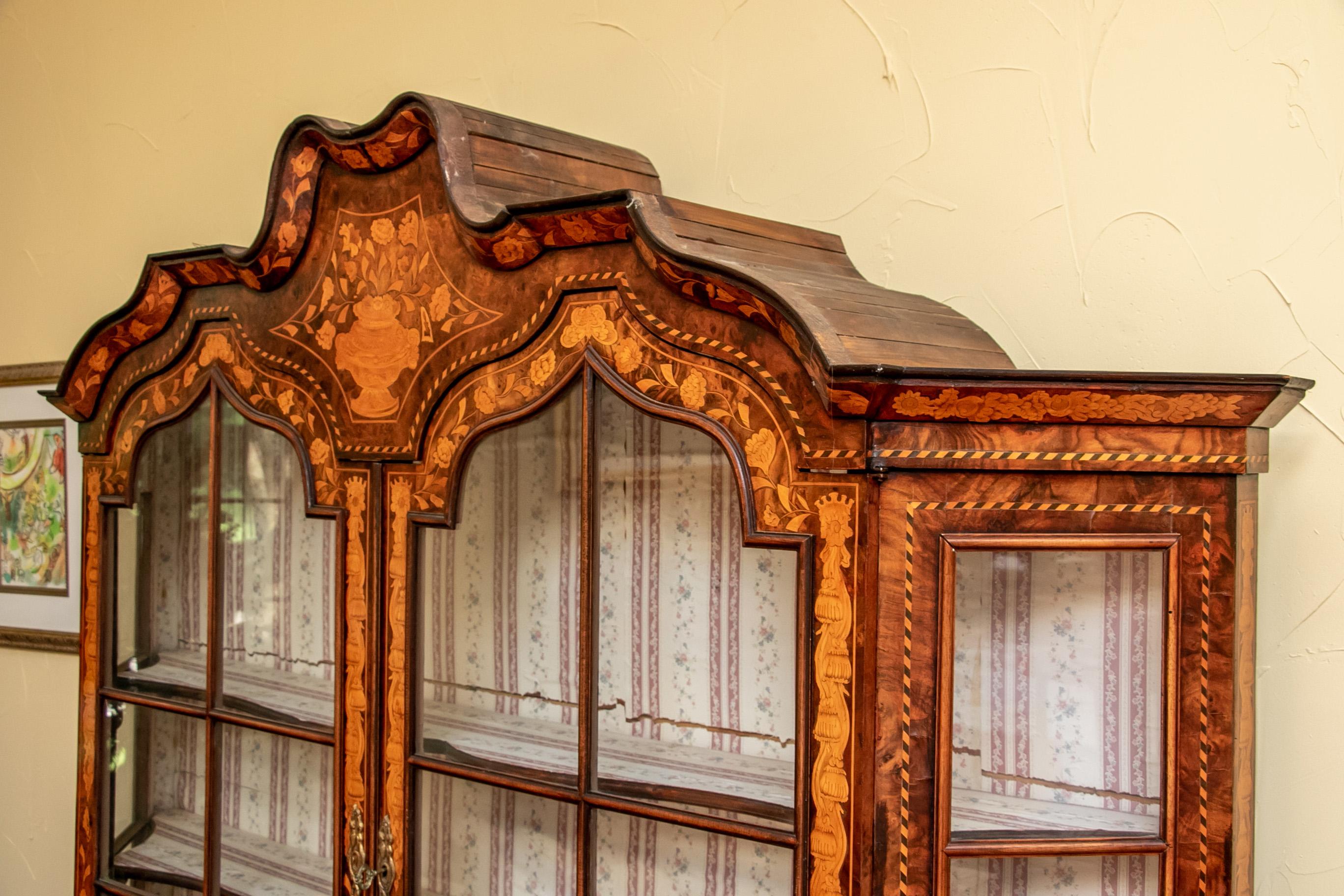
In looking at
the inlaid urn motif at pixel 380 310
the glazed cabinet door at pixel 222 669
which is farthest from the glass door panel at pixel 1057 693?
the glazed cabinet door at pixel 222 669

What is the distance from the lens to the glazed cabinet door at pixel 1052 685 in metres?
1.01

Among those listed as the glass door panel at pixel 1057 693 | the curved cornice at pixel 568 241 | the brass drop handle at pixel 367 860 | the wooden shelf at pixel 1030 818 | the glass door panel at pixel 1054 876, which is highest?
the curved cornice at pixel 568 241

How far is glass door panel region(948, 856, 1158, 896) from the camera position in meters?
1.04

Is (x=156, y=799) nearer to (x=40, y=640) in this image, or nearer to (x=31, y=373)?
(x=40, y=640)

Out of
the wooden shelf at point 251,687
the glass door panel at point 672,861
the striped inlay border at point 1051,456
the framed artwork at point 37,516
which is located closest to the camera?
the striped inlay border at point 1051,456

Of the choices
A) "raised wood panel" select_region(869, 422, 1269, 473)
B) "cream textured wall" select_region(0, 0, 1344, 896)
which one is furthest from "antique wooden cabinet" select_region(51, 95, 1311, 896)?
"cream textured wall" select_region(0, 0, 1344, 896)

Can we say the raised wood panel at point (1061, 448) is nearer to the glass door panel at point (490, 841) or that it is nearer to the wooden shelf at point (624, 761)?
the wooden shelf at point (624, 761)

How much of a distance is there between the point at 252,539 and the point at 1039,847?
3.31ft

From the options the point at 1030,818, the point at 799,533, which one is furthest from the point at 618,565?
the point at 1030,818

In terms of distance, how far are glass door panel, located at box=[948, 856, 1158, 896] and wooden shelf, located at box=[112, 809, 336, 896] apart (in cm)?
77

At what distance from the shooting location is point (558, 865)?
121 centimetres

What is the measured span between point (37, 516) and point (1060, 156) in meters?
2.05

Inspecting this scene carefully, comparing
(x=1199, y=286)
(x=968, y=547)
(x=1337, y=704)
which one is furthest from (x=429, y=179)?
(x=1337, y=704)

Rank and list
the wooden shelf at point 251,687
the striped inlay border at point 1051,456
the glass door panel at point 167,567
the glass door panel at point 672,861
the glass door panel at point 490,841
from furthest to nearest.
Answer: the glass door panel at point 167,567
the wooden shelf at point 251,687
the glass door panel at point 490,841
the glass door panel at point 672,861
the striped inlay border at point 1051,456
